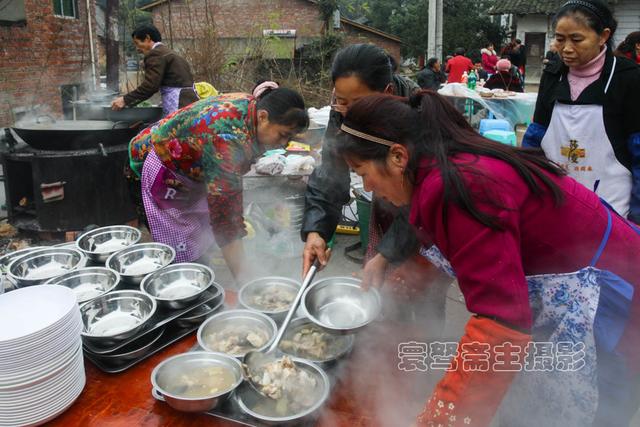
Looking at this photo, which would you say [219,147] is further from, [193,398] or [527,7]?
[527,7]

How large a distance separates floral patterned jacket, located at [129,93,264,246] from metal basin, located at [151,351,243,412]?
1.17 meters

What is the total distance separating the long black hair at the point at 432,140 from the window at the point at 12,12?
31.2ft

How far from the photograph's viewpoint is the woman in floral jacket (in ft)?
8.89

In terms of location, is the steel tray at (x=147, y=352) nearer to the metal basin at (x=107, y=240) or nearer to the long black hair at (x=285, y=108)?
the metal basin at (x=107, y=240)

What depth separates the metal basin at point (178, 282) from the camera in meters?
2.19

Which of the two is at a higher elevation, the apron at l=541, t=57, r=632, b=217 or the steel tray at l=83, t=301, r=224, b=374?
the apron at l=541, t=57, r=632, b=217

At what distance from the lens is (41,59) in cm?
951

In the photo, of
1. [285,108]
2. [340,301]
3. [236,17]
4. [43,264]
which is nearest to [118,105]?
[43,264]

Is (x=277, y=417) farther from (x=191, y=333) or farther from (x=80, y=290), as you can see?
(x=80, y=290)

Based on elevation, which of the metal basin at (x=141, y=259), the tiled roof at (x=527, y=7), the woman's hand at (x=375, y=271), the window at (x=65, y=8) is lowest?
the metal basin at (x=141, y=259)

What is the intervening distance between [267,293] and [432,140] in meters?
1.28

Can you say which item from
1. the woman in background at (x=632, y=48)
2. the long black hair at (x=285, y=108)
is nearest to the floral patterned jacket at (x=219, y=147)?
the long black hair at (x=285, y=108)

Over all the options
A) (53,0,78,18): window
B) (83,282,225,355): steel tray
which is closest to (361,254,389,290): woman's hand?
(83,282,225,355): steel tray

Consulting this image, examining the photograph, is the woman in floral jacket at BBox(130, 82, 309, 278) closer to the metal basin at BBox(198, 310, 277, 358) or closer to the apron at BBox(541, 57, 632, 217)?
the metal basin at BBox(198, 310, 277, 358)
